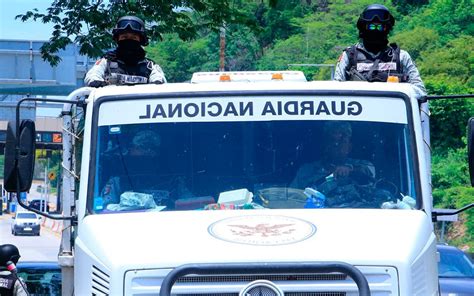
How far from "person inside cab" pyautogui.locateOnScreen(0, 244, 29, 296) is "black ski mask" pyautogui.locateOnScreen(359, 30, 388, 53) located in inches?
214

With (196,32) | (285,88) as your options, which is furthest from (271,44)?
(285,88)

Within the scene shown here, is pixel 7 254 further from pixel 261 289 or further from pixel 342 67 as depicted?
pixel 261 289

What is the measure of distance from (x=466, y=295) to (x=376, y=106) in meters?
7.48

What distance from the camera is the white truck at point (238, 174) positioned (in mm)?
6285

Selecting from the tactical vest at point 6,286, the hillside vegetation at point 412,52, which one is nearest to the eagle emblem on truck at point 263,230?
the tactical vest at point 6,286

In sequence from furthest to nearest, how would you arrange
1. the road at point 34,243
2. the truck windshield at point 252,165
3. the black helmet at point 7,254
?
the road at point 34,243 < the black helmet at point 7,254 < the truck windshield at point 252,165

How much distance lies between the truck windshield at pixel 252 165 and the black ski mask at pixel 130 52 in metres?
1.56

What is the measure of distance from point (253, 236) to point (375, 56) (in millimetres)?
2933

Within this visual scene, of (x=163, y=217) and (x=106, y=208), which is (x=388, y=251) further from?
(x=106, y=208)

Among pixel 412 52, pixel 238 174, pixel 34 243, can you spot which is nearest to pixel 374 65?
pixel 238 174

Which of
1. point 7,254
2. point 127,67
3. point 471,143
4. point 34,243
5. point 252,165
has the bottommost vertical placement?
point 34,243

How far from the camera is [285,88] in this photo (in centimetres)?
732

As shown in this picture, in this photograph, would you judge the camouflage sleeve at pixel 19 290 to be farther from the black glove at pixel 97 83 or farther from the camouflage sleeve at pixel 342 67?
the camouflage sleeve at pixel 342 67

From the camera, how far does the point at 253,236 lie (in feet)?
20.4
